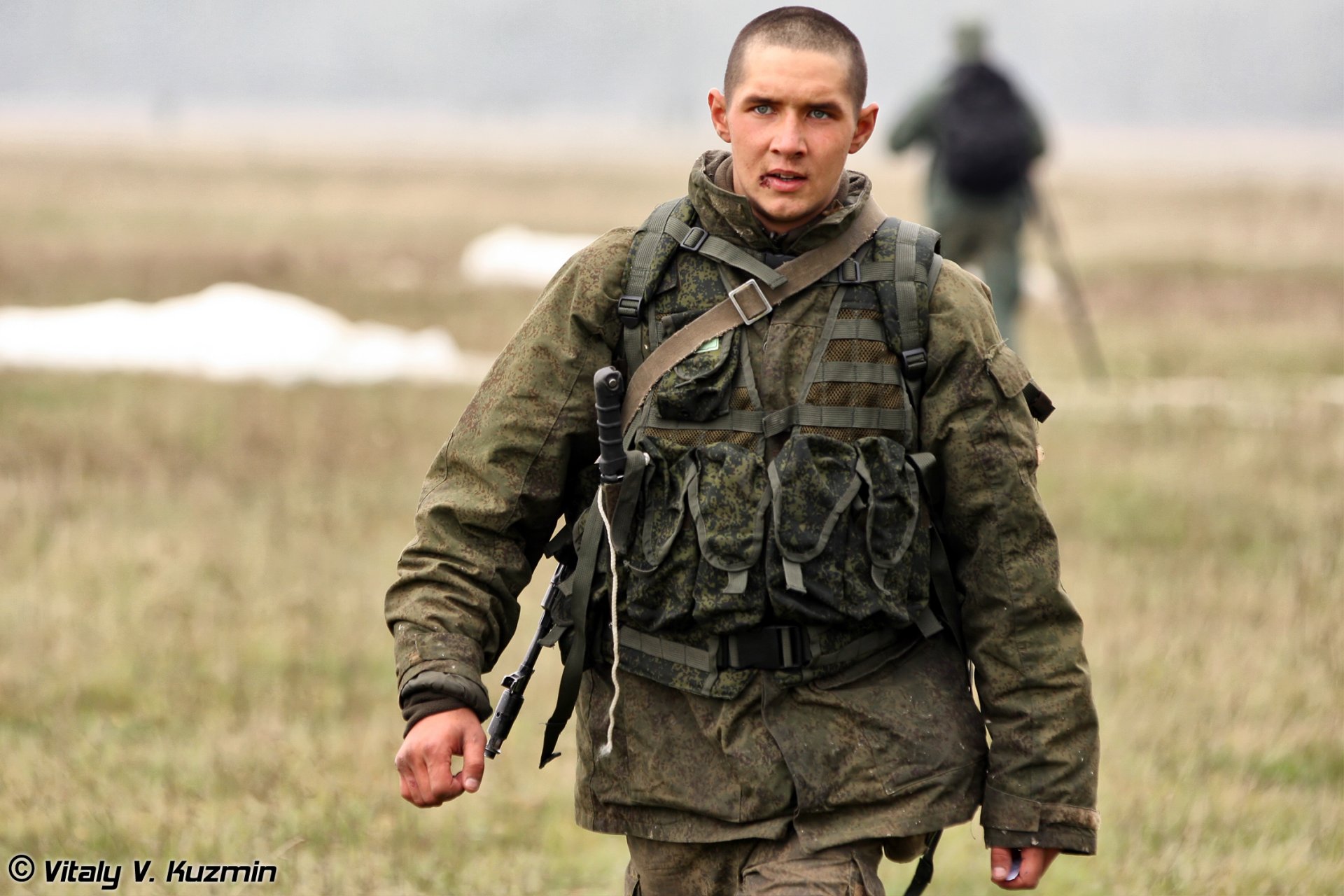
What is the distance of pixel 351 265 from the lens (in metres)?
23.9

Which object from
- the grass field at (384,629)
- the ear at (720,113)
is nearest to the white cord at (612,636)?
the ear at (720,113)

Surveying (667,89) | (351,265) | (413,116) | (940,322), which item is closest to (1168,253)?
(351,265)

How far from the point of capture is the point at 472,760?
2.93m

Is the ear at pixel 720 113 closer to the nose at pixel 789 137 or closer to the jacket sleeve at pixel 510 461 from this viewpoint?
the nose at pixel 789 137

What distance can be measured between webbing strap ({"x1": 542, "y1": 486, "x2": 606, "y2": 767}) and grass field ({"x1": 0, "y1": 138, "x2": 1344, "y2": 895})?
74.9 inches

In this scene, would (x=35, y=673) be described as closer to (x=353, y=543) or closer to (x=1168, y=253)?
(x=353, y=543)

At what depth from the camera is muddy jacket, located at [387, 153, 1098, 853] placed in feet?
10.0

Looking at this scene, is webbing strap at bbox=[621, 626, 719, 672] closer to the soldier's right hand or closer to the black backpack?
the soldier's right hand

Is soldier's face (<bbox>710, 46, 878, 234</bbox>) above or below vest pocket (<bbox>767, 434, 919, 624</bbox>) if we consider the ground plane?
above

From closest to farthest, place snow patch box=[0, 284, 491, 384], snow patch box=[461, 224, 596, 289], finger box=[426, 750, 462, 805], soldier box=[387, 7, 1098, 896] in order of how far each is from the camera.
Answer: finger box=[426, 750, 462, 805]
soldier box=[387, 7, 1098, 896]
snow patch box=[0, 284, 491, 384]
snow patch box=[461, 224, 596, 289]

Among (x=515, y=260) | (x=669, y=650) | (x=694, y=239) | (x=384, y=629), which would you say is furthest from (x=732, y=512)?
(x=515, y=260)

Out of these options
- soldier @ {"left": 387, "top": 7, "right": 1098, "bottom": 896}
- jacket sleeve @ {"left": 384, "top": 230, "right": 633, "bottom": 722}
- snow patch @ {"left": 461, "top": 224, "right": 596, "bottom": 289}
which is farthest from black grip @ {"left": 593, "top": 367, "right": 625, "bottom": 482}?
snow patch @ {"left": 461, "top": 224, "right": 596, "bottom": 289}

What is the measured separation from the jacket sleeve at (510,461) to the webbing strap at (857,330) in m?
0.40

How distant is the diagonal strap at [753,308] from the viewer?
3.08 metres
